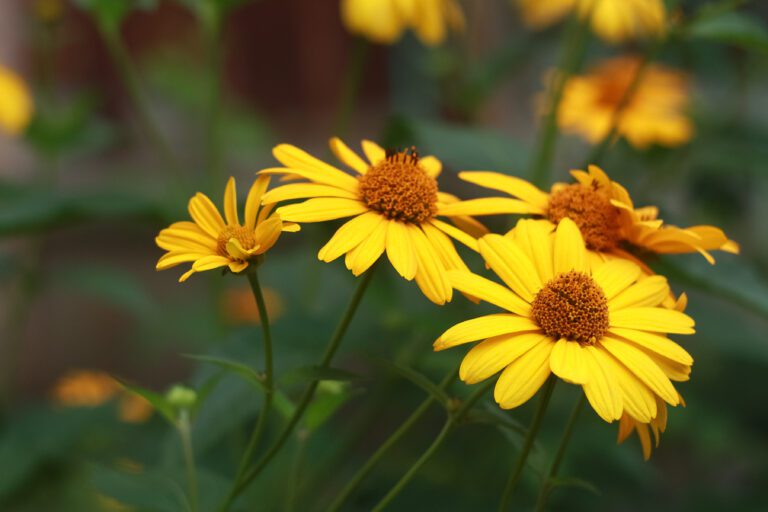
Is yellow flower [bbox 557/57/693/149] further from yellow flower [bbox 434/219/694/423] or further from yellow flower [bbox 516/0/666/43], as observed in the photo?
yellow flower [bbox 434/219/694/423]

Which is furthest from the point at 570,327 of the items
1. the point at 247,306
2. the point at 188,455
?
the point at 247,306

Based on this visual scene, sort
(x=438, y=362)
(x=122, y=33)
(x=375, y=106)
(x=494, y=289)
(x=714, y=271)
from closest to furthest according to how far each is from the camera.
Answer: (x=494, y=289) < (x=714, y=271) < (x=438, y=362) < (x=122, y=33) < (x=375, y=106)

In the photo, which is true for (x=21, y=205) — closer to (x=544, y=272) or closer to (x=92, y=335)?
(x=544, y=272)

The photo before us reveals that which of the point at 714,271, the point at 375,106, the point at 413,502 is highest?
the point at 375,106

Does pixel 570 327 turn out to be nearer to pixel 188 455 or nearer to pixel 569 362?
pixel 569 362

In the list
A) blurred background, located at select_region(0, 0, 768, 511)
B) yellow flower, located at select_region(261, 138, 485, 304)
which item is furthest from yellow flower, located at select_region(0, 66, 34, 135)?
yellow flower, located at select_region(261, 138, 485, 304)

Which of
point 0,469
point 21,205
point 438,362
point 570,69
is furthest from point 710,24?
point 0,469
